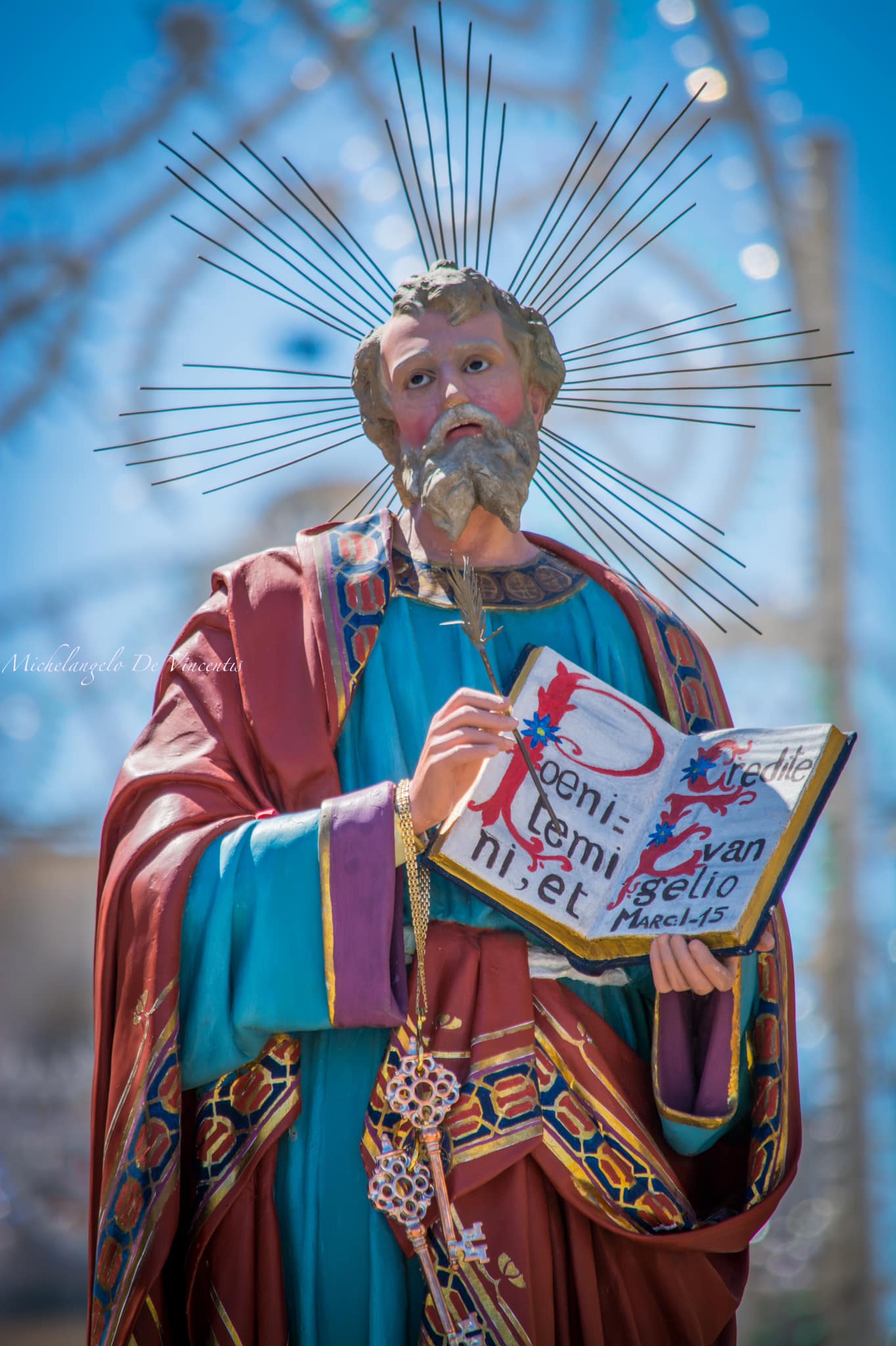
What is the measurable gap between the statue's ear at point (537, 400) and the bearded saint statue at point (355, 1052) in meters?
0.62

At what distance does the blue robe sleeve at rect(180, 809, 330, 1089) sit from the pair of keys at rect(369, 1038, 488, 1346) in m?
0.17

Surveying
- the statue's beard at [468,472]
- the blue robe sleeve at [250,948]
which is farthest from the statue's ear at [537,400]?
the blue robe sleeve at [250,948]

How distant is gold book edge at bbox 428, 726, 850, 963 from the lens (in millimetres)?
2932

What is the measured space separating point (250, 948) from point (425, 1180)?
456 millimetres

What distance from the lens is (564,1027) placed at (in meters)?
3.04

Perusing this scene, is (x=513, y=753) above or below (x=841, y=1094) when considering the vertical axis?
above

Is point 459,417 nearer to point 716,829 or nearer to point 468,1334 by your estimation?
point 716,829

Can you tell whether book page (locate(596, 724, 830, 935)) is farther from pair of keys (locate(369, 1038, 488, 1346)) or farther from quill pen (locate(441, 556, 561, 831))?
pair of keys (locate(369, 1038, 488, 1346))

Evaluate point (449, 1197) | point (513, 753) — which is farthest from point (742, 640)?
point (449, 1197)

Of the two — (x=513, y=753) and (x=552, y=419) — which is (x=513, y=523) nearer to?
(x=513, y=753)

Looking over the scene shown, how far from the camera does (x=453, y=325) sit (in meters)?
3.53

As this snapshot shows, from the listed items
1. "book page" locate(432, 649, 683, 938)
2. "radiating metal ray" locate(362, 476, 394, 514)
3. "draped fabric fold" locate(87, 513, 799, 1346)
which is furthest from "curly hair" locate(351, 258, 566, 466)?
"book page" locate(432, 649, 683, 938)

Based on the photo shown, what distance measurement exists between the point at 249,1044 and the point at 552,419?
385 cm

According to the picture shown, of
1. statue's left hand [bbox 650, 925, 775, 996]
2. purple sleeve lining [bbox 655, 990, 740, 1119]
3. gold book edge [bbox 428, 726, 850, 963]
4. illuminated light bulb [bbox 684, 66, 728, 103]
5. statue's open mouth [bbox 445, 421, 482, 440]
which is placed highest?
illuminated light bulb [bbox 684, 66, 728, 103]
